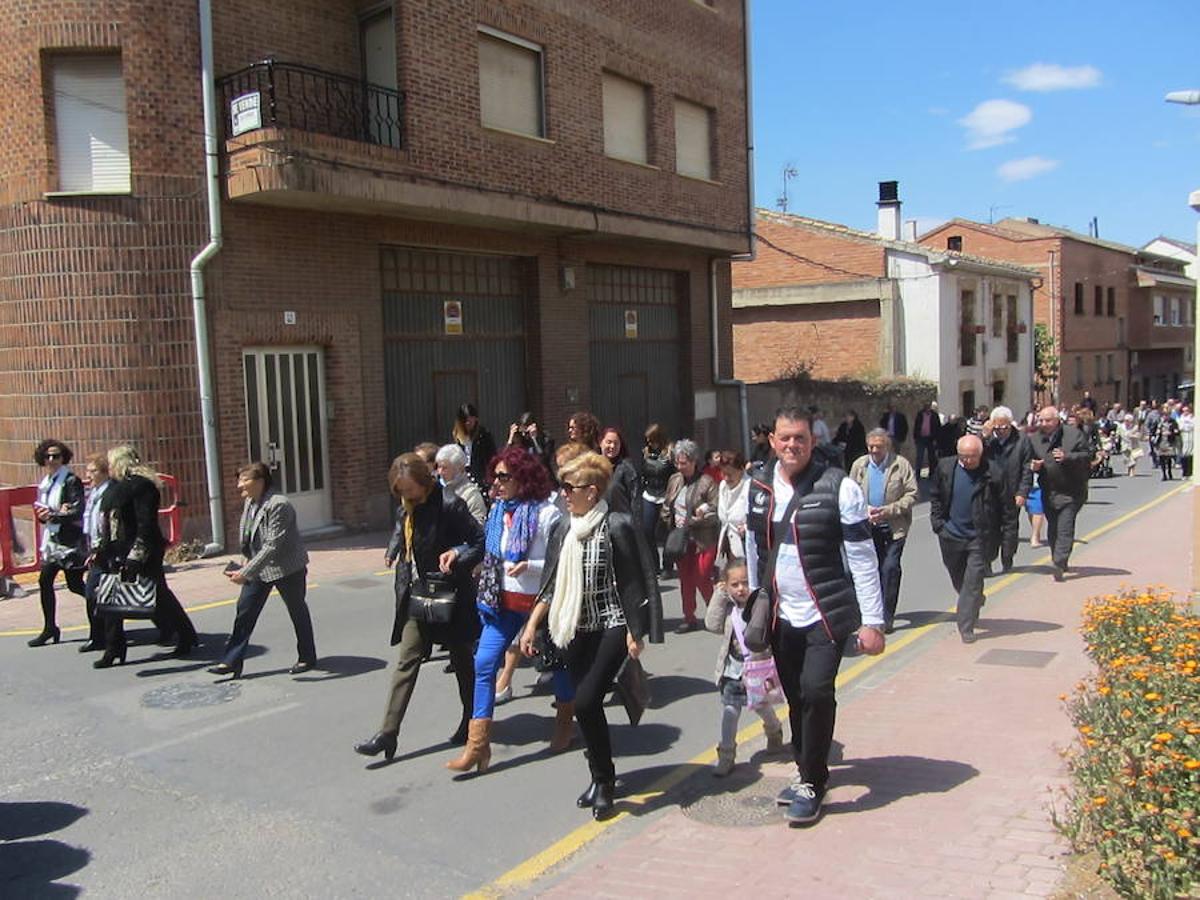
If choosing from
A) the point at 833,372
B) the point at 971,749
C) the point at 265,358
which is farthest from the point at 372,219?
the point at 833,372

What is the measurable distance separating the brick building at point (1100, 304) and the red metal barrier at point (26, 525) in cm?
3248

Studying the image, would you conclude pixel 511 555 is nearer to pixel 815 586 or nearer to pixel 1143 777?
pixel 815 586

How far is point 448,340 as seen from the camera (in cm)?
1545

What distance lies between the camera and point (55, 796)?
5.32m

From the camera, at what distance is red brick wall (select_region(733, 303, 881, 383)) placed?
1140 inches

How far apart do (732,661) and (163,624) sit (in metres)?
4.67

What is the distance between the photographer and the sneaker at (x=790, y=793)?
469cm

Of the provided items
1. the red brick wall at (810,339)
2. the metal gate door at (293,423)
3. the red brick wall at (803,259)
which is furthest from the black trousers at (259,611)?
the red brick wall at (810,339)

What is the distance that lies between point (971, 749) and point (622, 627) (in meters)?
2.04

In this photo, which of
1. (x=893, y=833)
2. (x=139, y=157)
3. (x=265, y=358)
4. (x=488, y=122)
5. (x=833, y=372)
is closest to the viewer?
(x=893, y=833)

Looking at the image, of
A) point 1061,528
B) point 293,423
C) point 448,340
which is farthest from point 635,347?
point 1061,528

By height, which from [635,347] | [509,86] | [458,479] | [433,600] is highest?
[509,86]

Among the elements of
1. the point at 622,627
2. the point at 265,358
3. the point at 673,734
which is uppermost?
the point at 265,358

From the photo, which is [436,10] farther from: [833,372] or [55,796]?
[833,372]
